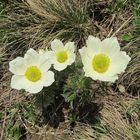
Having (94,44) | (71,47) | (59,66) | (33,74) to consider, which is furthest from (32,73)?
(94,44)

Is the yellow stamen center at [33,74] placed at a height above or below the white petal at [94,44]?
below

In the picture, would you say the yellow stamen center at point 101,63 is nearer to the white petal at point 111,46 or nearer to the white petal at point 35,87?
the white petal at point 111,46

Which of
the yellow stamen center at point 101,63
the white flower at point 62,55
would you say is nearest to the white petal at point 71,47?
the white flower at point 62,55

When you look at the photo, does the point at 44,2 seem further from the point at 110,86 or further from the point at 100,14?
the point at 110,86

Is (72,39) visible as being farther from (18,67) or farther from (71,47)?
(18,67)

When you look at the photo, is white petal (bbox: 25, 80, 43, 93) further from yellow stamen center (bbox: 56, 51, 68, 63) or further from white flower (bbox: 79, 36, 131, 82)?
white flower (bbox: 79, 36, 131, 82)

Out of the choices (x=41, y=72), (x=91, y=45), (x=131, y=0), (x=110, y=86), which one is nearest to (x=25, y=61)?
(x=41, y=72)

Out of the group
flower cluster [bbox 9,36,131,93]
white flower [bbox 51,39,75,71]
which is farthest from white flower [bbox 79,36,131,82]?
white flower [bbox 51,39,75,71]
